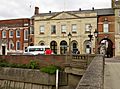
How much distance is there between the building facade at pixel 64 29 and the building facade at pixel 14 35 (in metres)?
2.44

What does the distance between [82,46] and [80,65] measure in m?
25.4

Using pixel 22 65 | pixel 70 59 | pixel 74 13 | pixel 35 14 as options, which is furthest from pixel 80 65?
pixel 35 14

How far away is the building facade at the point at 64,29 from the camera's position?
5044 cm

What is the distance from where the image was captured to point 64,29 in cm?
5288

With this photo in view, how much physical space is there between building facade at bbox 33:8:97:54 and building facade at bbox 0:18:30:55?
244 cm

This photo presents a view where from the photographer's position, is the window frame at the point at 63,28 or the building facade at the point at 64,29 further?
the window frame at the point at 63,28

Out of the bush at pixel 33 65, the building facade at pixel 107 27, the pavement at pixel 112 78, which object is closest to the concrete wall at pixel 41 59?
the bush at pixel 33 65

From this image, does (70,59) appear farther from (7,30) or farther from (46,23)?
(7,30)

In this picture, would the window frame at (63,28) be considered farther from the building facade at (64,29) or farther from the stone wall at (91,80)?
the stone wall at (91,80)

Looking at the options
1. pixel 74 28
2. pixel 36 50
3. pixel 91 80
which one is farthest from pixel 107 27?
pixel 91 80

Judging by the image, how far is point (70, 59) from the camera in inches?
1112

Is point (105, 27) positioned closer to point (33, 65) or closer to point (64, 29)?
point (64, 29)

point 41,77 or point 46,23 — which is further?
point 46,23

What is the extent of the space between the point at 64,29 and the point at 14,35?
35.2 feet
